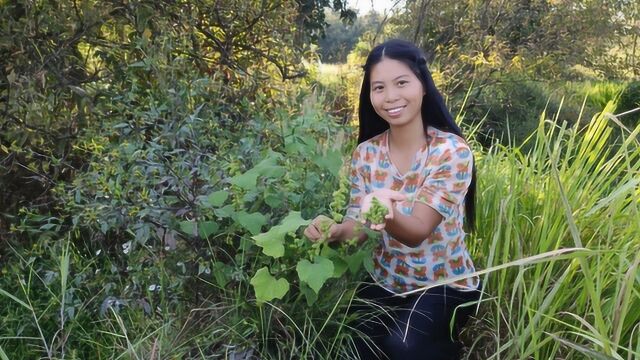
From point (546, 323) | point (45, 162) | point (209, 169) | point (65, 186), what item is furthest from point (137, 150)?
point (546, 323)

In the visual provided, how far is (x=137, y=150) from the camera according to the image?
95.3 inches

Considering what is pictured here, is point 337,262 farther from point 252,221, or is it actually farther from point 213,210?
point 213,210

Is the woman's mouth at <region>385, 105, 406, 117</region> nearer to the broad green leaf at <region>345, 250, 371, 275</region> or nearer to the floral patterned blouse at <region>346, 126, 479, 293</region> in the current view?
the floral patterned blouse at <region>346, 126, 479, 293</region>

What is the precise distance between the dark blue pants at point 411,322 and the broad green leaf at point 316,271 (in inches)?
12.6

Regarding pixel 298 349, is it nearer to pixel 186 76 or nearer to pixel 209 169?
pixel 209 169

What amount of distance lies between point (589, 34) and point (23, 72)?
7.39 meters

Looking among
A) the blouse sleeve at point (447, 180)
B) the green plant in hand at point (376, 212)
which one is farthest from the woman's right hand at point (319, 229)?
the blouse sleeve at point (447, 180)

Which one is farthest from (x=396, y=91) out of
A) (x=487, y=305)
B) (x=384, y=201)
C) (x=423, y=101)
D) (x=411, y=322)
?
(x=487, y=305)

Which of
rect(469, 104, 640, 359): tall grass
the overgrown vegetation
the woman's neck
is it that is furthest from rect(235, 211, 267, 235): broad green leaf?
rect(469, 104, 640, 359): tall grass

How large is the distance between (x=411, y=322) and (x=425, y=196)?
0.38 metres

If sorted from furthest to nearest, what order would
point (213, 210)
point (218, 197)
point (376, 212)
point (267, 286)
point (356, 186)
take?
1. point (356, 186)
2. point (213, 210)
3. point (218, 197)
4. point (267, 286)
5. point (376, 212)

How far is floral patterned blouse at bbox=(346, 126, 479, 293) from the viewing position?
7.11 feet

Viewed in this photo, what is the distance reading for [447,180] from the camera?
2.16 meters

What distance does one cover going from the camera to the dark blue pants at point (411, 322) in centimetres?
220
